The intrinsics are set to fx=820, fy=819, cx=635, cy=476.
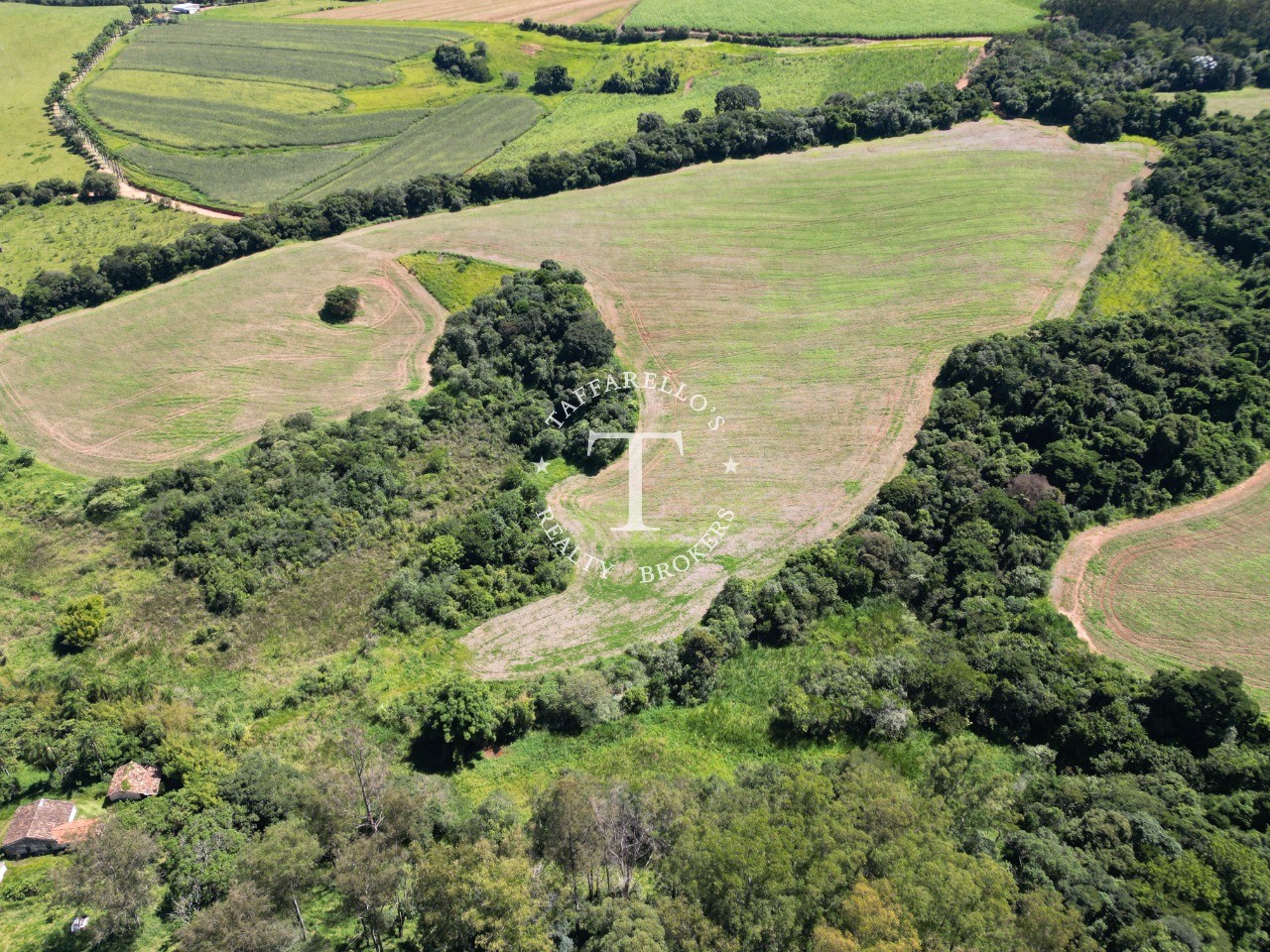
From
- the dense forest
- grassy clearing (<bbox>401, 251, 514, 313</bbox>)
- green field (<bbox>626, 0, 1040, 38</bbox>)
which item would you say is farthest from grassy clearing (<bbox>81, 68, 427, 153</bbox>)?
green field (<bbox>626, 0, 1040, 38</bbox>)

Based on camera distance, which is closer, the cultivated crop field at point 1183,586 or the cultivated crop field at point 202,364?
the cultivated crop field at point 1183,586

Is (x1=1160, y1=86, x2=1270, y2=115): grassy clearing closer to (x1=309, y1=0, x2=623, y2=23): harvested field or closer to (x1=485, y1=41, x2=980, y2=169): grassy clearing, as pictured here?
(x1=485, y1=41, x2=980, y2=169): grassy clearing

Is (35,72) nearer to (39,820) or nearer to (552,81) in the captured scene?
(552,81)

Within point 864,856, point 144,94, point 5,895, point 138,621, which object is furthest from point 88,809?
point 144,94

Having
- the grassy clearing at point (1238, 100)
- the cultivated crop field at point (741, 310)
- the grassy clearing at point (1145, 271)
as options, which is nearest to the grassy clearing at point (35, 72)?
the cultivated crop field at point (741, 310)

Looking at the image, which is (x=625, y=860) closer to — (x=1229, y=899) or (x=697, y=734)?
(x=697, y=734)

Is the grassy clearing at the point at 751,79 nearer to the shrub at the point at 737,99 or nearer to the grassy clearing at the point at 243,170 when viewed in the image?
the shrub at the point at 737,99

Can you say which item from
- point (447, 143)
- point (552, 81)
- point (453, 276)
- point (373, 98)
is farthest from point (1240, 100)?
point (373, 98)
